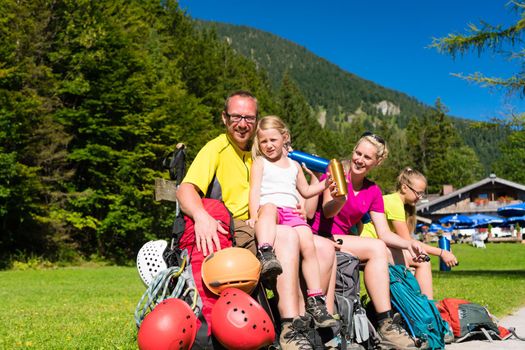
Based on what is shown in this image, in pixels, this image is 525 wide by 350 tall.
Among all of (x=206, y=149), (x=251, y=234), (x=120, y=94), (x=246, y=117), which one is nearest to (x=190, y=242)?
(x=251, y=234)

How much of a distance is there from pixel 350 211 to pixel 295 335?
5.15ft

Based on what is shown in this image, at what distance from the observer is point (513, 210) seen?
4131cm

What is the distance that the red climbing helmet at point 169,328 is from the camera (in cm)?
318

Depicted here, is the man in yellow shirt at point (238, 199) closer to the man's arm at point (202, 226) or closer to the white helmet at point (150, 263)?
the man's arm at point (202, 226)

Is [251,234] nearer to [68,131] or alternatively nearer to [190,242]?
[190,242]

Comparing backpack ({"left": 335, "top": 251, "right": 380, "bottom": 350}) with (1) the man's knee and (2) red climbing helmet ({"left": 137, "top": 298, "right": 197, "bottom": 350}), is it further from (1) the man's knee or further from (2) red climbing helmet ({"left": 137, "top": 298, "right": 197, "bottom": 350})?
(2) red climbing helmet ({"left": 137, "top": 298, "right": 197, "bottom": 350})

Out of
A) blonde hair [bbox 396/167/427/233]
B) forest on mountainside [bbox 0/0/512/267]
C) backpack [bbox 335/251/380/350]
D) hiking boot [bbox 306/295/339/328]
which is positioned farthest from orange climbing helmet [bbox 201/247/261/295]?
forest on mountainside [bbox 0/0/512/267]

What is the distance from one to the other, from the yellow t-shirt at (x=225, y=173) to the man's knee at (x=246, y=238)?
0.83 ft

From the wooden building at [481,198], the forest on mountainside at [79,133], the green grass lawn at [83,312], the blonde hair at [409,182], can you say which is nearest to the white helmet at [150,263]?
the green grass lawn at [83,312]

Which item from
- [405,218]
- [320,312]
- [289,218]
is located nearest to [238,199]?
[289,218]

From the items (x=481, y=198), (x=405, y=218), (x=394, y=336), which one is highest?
(x=481, y=198)

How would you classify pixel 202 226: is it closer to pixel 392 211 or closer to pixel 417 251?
pixel 417 251

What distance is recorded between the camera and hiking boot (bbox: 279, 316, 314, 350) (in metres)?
3.61

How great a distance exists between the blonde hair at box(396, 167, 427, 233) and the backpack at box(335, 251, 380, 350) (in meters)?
1.64
